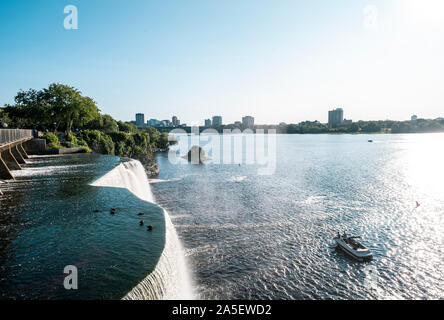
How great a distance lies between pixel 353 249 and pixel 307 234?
17.0 feet

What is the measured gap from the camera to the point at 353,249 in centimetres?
2244

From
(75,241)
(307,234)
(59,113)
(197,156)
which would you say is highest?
(59,113)

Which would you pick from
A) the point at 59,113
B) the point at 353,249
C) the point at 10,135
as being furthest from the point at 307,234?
the point at 59,113

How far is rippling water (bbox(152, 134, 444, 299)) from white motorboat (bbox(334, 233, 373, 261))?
1.95 feet

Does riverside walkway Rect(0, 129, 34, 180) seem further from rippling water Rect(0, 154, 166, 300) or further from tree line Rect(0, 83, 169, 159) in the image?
tree line Rect(0, 83, 169, 159)

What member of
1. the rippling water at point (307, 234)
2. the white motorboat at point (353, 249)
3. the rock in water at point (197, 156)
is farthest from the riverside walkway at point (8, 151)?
the rock in water at point (197, 156)

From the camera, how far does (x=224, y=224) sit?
29688 mm

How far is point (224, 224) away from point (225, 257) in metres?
7.78

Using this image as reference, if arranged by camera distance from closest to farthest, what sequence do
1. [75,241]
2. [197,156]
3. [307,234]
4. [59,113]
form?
[75,241] < [307,234] < [59,113] < [197,156]

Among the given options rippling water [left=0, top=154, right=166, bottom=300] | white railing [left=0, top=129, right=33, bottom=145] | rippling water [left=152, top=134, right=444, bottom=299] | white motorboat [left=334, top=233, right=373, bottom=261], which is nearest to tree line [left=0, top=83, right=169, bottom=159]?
white railing [left=0, top=129, right=33, bottom=145]

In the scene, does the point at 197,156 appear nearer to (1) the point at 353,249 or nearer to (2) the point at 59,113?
(2) the point at 59,113

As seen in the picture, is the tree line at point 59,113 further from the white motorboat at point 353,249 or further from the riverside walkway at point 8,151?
the white motorboat at point 353,249

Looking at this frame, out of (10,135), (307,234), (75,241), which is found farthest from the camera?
(10,135)

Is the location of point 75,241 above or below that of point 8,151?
below
